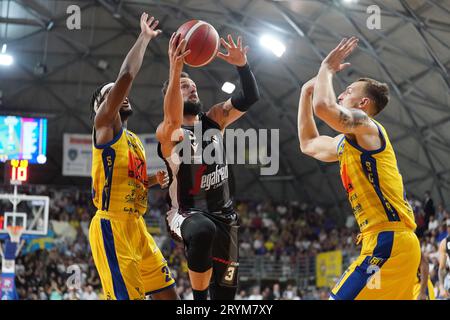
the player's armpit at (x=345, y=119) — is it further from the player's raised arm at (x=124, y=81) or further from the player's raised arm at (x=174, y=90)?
the player's raised arm at (x=124, y=81)

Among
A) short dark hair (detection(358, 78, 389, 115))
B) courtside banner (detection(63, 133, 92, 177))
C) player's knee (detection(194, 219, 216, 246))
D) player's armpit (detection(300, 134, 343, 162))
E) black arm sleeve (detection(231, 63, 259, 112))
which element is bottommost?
player's knee (detection(194, 219, 216, 246))

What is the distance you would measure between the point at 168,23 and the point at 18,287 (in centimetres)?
1016

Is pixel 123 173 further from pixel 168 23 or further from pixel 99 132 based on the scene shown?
pixel 168 23

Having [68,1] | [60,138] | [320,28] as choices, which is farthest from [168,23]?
[60,138]

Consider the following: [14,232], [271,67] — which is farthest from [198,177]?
[271,67]

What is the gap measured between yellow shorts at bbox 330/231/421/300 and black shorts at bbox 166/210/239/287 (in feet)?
4.38

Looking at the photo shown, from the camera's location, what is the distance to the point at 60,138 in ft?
97.9

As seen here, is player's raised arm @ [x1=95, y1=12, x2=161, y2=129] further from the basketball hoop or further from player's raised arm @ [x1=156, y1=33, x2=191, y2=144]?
the basketball hoop

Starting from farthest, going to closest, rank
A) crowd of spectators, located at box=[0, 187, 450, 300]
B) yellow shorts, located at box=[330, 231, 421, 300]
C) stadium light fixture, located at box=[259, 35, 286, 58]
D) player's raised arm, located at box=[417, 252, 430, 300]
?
1. crowd of spectators, located at box=[0, 187, 450, 300]
2. stadium light fixture, located at box=[259, 35, 286, 58]
3. player's raised arm, located at box=[417, 252, 430, 300]
4. yellow shorts, located at box=[330, 231, 421, 300]

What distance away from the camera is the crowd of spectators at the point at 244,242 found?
19641 millimetres

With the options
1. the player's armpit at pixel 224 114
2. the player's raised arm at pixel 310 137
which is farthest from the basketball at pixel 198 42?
the player's raised arm at pixel 310 137

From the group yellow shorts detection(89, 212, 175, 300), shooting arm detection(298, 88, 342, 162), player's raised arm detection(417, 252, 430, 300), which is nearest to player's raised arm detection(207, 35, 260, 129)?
shooting arm detection(298, 88, 342, 162)

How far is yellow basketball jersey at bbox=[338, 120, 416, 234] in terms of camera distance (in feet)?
17.2

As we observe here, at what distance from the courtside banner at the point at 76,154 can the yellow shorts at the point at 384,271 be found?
2261 centimetres
